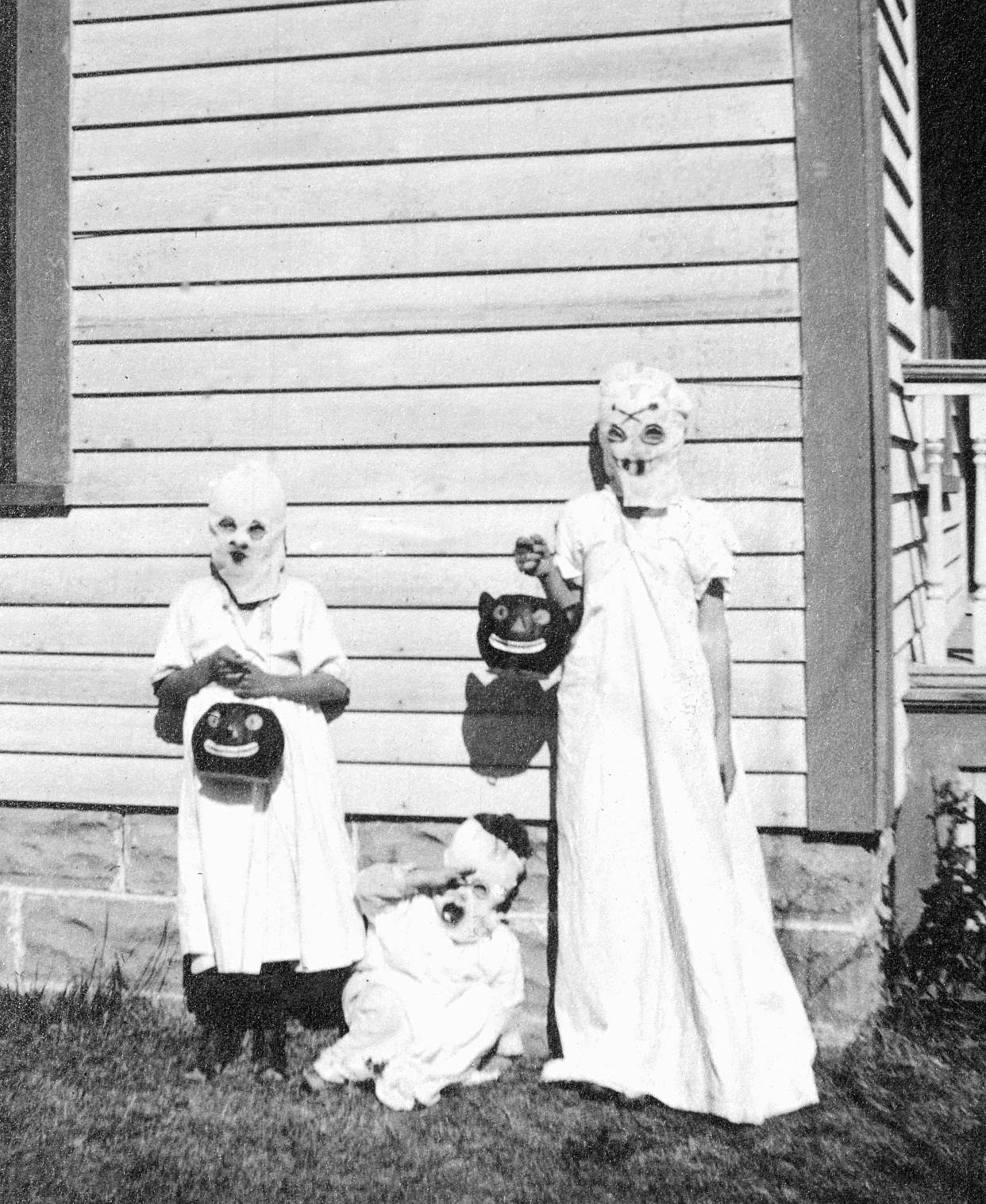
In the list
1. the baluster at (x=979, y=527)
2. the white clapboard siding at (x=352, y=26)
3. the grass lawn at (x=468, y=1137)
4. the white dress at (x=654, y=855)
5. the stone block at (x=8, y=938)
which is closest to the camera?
the grass lawn at (x=468, y=1137)

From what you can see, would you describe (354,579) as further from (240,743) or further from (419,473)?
(240,743)

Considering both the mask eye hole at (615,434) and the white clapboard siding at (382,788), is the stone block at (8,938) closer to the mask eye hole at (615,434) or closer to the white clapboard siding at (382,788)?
the white clapboard siding at (382,788)

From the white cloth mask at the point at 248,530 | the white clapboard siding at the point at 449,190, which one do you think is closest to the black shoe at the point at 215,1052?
the white cloth mask at the point at 248,530

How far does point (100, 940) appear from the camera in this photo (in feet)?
16.0

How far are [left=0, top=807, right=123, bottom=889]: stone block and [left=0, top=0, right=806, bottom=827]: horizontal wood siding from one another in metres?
0.10

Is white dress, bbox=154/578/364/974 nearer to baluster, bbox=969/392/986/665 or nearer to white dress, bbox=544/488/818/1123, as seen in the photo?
white dress, bbox=544/488/818/1123

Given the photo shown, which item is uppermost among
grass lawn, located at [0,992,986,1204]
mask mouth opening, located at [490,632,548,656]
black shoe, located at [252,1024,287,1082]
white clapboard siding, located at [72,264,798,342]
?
white clapboard siding, located at [72,264,798,342]

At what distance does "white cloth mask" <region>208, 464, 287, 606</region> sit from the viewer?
169 inches

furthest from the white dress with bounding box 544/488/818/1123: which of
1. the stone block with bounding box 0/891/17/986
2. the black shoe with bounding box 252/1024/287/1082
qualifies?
the stone block with bounding box 0/891/17/986

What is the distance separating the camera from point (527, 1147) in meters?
3.84

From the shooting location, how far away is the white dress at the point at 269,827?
13.9ft

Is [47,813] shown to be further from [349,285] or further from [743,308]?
[743,308]

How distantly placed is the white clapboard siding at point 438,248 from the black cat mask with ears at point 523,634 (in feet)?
4.04

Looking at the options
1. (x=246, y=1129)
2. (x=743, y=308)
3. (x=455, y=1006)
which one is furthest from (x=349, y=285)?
(x=246, y=1129)
